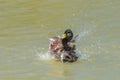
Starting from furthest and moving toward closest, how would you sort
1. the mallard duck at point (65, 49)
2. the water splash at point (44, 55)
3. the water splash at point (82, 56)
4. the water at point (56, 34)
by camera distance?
1. the water splash at point (44, 55)
2. the water splash at point (82, 56)
3. the mallard duck at point (65, 49)
4. the water at point (56, 34)

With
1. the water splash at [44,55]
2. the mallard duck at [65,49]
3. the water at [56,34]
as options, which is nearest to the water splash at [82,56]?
the water at [56,34]

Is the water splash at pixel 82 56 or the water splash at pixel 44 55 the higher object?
the water splash at pixel 44 55

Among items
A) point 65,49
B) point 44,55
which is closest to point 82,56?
point 65,49

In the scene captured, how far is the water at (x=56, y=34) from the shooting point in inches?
396

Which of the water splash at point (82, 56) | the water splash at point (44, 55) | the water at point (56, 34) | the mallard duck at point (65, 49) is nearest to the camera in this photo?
A: the water at point (56, 34)

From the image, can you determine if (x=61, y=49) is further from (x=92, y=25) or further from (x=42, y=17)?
(x=42, y=17)

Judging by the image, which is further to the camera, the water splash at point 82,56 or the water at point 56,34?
the water splash at point 82,56

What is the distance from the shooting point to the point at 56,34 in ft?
41.9

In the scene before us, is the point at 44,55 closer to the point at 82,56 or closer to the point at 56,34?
the point at 82,56

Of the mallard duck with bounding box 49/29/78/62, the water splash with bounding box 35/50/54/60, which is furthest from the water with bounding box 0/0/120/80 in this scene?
the mallard duck with bounding box 49/29/78/62

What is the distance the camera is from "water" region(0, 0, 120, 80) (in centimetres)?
1005

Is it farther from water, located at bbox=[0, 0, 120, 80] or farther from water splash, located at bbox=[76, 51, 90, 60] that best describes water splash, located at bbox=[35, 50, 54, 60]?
water splash, located at bbox=[76, 51, 90, 60]

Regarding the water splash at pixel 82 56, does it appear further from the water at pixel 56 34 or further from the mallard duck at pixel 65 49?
the mallard duck at pixel 65 49

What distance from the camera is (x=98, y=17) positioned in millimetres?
13742
